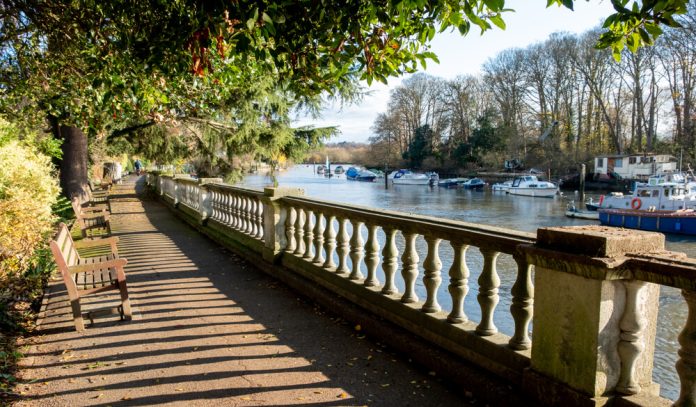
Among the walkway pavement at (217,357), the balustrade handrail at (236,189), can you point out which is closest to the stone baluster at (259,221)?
the balustrade handrail at (236,189)

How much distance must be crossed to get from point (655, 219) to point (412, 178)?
1789 inches

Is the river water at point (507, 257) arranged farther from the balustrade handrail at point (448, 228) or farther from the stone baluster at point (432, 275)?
the stone baluster at point (432, 275)

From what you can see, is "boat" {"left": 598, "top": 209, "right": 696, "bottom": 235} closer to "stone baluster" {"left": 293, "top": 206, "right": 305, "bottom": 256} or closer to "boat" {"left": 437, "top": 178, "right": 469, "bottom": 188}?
"stone baluster" {"left": 293, "top": 206, "right": 305, "bottom": 256}

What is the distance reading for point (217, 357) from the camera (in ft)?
13.8

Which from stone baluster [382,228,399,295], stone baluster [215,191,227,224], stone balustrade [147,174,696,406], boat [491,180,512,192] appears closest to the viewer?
stone balustrade [147,174,696,406]

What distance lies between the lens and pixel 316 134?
21.4 meters

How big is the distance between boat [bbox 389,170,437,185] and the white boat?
38162mm

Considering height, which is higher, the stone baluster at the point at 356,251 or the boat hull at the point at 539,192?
the stone baluster at the point at 356,251

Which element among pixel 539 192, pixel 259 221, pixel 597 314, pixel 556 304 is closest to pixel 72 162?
pixel 259 221

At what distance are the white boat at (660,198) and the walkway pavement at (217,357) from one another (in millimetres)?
34434

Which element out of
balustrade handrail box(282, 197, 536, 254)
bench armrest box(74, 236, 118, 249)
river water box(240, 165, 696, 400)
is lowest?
river water box(240, 165, 696, 400)

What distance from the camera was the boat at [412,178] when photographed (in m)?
74.2

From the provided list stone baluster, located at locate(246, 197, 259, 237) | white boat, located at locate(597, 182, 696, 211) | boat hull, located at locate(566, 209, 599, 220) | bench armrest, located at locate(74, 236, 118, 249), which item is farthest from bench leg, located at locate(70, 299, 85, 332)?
boat hull, located at locate(566, 209, 599, 220)

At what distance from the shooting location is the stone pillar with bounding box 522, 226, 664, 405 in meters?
2.65
